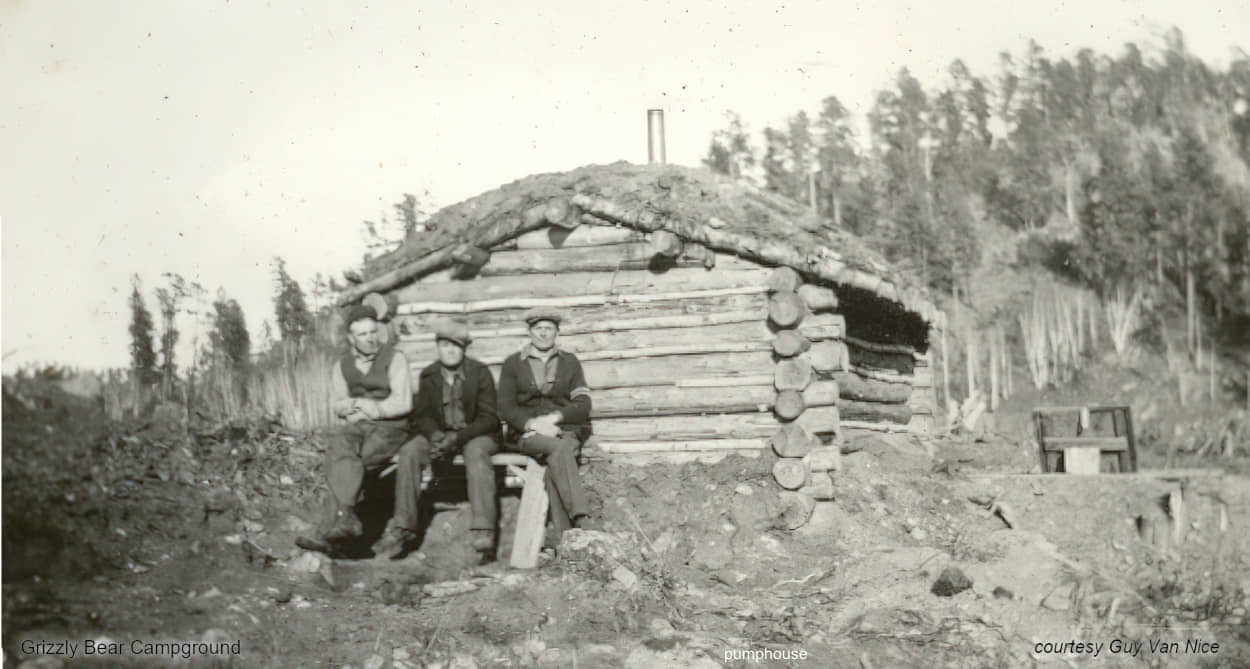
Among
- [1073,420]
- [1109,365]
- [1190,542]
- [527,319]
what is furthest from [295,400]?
[1109,365]

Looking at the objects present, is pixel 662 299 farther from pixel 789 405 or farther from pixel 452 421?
pixel 452 421

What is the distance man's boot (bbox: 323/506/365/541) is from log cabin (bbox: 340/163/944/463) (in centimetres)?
291

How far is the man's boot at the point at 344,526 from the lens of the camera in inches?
296

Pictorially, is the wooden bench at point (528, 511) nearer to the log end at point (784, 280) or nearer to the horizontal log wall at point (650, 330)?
the horizontal log wall at point (650, 330)

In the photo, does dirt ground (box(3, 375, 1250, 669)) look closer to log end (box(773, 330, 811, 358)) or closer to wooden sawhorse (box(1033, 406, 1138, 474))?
log end (box(773, 330, 811, 358))

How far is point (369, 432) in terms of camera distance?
8.07 meters

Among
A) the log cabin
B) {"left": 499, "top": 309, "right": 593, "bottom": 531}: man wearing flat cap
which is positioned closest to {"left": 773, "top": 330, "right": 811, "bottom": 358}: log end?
the log cabin

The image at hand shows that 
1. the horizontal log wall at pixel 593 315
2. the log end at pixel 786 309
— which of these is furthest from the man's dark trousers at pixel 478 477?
the log end at pixel 786 309

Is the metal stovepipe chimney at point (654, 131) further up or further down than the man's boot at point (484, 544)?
further up

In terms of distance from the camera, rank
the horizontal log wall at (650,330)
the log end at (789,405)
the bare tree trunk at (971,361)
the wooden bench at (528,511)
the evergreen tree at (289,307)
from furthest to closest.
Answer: the bare tree trunk at (971,361), the evergreen tree at (289,307), the horizontal log wall at (650,330), the log end at (789,405), the wooden bench at (528,511)

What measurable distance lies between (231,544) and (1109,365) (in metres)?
26.3

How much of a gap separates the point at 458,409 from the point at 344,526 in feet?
4.90

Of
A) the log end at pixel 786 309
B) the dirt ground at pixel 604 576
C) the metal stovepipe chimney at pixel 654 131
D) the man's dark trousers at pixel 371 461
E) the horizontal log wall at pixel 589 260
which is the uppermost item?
the metal stovepipe chimney at pixel 654 131

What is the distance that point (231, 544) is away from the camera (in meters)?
7.53
